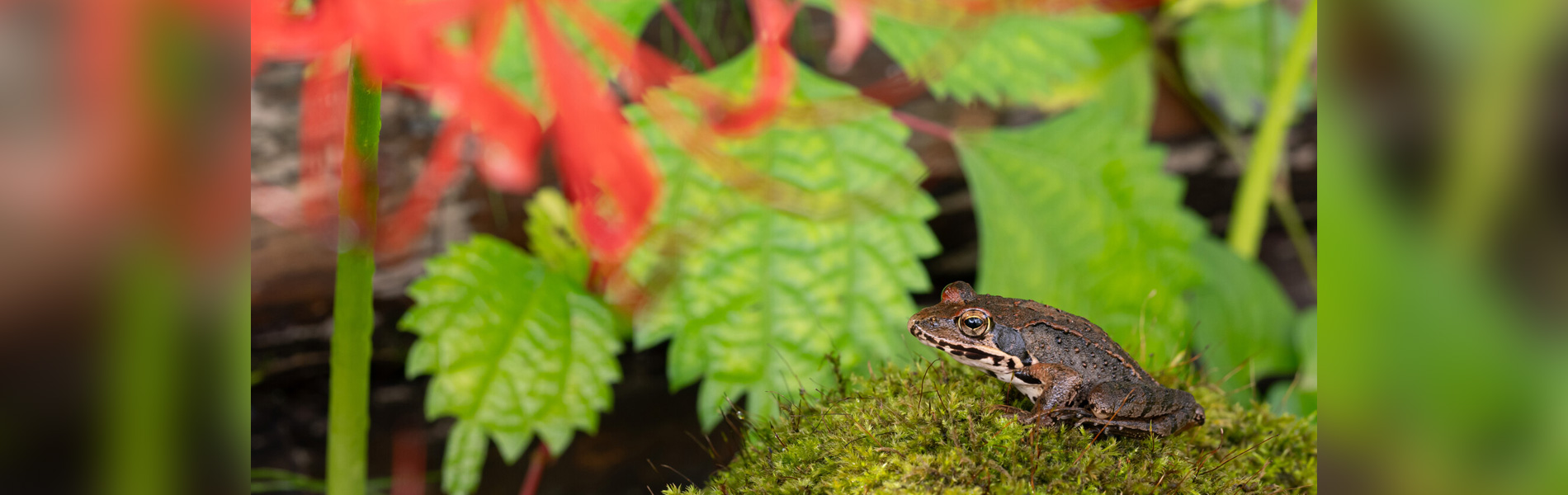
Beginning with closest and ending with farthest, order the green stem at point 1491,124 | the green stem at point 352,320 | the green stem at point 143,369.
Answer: the green stem at point 1491,124
the green stem at point 143,369
the green stem at point 352,320

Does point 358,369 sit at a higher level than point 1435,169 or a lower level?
lower

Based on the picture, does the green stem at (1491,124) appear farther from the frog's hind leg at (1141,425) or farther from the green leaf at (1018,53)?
the green leaf at (1018,53)

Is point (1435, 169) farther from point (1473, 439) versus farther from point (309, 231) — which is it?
point (309, 231)

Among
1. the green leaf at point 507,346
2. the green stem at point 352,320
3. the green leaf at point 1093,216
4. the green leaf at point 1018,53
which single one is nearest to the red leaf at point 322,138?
the green stem at point 352,320

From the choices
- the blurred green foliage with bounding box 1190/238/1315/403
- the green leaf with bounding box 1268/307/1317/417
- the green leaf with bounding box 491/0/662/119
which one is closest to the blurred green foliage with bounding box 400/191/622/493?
the green leaf with bounding box 491/0/662/119

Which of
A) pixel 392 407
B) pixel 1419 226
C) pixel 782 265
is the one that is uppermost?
pixel 1419 226

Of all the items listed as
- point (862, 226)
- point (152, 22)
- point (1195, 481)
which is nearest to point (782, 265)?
point (862, 226)
